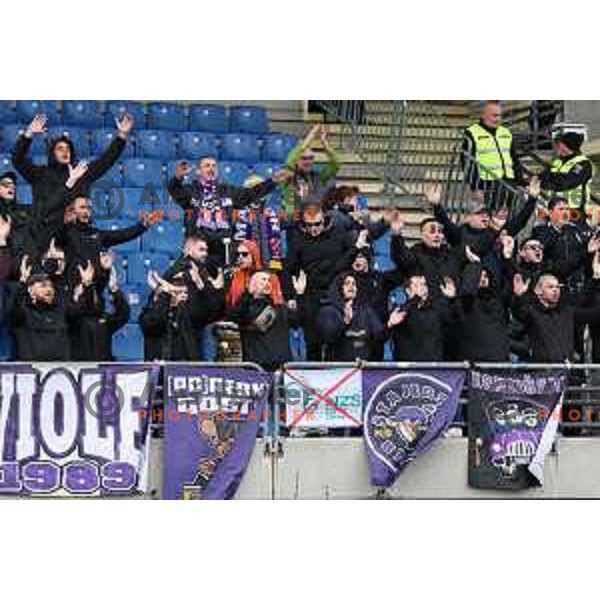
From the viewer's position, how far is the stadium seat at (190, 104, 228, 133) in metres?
16.6

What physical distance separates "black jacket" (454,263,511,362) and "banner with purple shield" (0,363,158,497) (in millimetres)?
2601

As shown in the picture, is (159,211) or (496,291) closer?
(496,291)

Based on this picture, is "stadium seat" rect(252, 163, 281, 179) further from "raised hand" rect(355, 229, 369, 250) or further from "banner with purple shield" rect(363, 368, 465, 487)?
"banner with purple shield" rect(363, 368, 465, 487)

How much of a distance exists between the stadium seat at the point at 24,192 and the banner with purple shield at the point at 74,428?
458 cm

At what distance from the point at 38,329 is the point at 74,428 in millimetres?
875

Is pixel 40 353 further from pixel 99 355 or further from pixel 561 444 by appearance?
pixel 561 444

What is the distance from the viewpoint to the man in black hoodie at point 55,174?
465 inches

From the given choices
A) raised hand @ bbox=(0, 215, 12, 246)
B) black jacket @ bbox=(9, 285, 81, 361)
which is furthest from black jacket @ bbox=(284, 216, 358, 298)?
raised hand @ bbox=(0, 215, 12, 246)

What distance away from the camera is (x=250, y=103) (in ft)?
56.5

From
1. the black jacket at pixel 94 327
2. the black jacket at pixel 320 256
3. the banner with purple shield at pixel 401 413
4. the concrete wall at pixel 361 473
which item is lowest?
the concrete wall at pixel 361 473

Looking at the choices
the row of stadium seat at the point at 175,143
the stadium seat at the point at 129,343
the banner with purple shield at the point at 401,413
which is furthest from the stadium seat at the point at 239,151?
the banner with purple shield at the point at 401,413

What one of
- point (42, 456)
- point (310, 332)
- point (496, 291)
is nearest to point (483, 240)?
point (496, 291)

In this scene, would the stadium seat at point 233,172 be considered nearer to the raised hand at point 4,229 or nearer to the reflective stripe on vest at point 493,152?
the reflective stripe on vest at point 493,152
